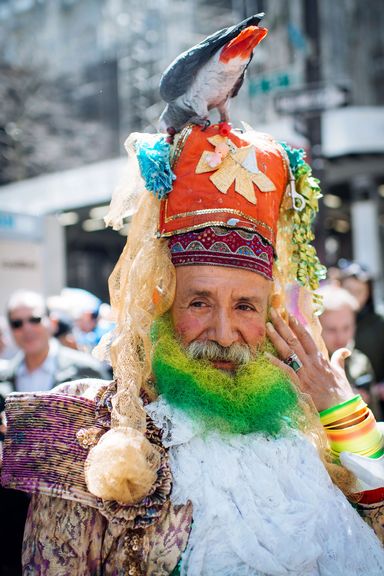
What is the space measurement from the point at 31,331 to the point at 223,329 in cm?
258

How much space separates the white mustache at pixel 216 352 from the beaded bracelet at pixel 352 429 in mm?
340

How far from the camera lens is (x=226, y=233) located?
6.67 feet

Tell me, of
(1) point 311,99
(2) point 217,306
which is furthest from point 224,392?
(1) point 311,99

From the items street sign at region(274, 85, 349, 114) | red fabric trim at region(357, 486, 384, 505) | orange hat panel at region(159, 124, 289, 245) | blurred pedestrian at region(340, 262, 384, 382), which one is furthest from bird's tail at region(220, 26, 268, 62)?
street sign at region(274, 85, 349, 114)

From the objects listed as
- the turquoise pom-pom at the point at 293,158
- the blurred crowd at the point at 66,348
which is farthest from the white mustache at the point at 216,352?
the blurred crowd at the point at 66,348

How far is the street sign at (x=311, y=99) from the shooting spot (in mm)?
5938

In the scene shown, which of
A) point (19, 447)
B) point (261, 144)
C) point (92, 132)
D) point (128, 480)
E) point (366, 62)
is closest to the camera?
point (128, 480)

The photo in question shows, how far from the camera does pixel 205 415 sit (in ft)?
6.34

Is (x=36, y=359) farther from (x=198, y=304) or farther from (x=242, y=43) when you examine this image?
(x=242, y=43)

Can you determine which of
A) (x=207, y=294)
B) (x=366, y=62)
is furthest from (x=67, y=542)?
(x=366, y=62)

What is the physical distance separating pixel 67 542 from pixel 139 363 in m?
0.51

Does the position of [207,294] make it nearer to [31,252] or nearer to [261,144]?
[261,144]

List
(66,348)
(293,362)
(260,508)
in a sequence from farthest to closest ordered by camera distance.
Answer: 1. (66,348)
2. (293,362)
3. (260,508)

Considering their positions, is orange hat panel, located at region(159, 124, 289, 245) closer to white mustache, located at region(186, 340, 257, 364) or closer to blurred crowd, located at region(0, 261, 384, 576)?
white mustache, located at region(186, 340, 257, 364)
